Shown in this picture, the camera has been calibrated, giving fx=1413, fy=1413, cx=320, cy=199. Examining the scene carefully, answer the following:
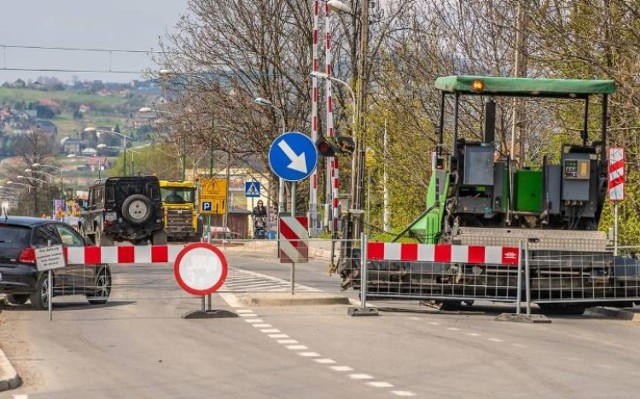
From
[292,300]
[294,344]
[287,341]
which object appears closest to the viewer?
[294,344]

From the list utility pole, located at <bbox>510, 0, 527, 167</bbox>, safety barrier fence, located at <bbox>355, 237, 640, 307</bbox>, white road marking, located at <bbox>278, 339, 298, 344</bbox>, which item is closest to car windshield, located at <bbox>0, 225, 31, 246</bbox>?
safety barrier fence, located at <bbox>355, 237, 640, 307</bbox>

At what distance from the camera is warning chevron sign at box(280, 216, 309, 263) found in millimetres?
21547

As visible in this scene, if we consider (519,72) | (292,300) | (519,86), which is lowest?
(292,300)

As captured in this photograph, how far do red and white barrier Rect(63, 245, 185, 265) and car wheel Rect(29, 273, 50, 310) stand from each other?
87 cm

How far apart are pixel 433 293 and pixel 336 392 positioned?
28.7 feet

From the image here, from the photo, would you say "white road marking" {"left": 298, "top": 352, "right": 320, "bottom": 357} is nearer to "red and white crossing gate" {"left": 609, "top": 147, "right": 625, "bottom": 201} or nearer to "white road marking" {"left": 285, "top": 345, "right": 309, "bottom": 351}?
"white road marking" {"left": 285, "top": 345, "right": 309, "bottom": 351}

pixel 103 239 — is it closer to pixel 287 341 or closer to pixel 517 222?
pixel 517 222

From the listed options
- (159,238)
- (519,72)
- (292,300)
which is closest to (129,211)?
(159,238)

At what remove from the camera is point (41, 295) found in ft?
67.1

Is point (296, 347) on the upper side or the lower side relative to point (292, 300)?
lower

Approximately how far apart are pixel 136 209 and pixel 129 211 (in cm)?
39

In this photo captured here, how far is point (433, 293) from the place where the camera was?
20.4 meters

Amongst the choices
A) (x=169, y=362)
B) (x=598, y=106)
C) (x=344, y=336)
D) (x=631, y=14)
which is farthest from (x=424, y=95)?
(x=169, y=362)

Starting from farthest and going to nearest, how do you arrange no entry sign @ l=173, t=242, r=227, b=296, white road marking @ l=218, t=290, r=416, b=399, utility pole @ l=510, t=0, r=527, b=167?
utility pole @ l=510, t=0, r=527, b=167 < no entry sign @ l=173, t=242, r=227, b=296 < white road marking @ l=218, t=290, r=416, b=399
